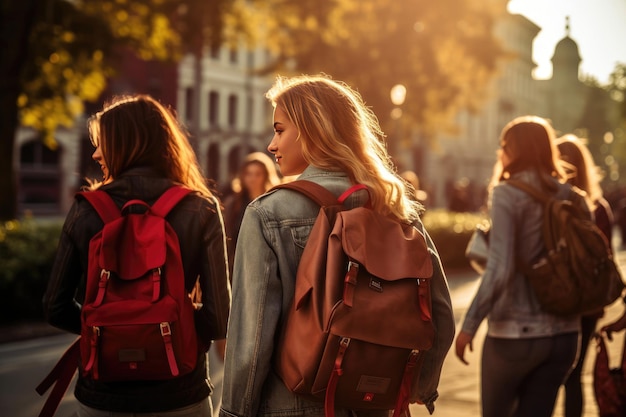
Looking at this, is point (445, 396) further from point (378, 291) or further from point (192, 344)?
point (378, 291)

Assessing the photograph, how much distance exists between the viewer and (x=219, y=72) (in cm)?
5384

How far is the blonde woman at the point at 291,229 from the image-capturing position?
8.61ft

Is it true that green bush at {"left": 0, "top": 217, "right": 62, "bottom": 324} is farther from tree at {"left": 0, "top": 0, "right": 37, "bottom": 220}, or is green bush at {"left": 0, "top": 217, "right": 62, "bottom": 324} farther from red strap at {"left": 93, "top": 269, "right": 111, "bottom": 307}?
red strap at {"left": 93, "top": 269, "right": 111, "bottom": 307}

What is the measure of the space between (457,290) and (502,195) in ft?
40.5

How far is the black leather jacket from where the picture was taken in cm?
328

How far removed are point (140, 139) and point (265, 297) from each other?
1011 mm

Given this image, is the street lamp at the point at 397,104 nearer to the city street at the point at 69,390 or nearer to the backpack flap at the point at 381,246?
the city street at the point at 69,390

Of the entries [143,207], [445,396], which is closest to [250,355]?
[143,207]

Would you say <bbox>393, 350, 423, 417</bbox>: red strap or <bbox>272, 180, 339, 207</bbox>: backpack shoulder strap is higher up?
<bbox>272, 180, 339, 207</bbox>: backpack shoulder strap

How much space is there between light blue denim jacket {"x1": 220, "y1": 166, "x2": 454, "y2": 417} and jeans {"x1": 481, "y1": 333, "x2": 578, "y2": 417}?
175 centimetres

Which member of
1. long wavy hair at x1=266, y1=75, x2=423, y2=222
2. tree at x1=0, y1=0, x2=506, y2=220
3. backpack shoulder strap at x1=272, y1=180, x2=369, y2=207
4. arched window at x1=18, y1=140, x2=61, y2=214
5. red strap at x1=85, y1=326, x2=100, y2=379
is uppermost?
tree at x1=0, y1=0, x2=506, y2=220

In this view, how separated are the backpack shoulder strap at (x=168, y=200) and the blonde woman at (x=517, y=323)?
5.05ft

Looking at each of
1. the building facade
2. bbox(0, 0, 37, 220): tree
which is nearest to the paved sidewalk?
bbox(0, 0, 37, 220): tree

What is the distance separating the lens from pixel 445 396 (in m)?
7.64
